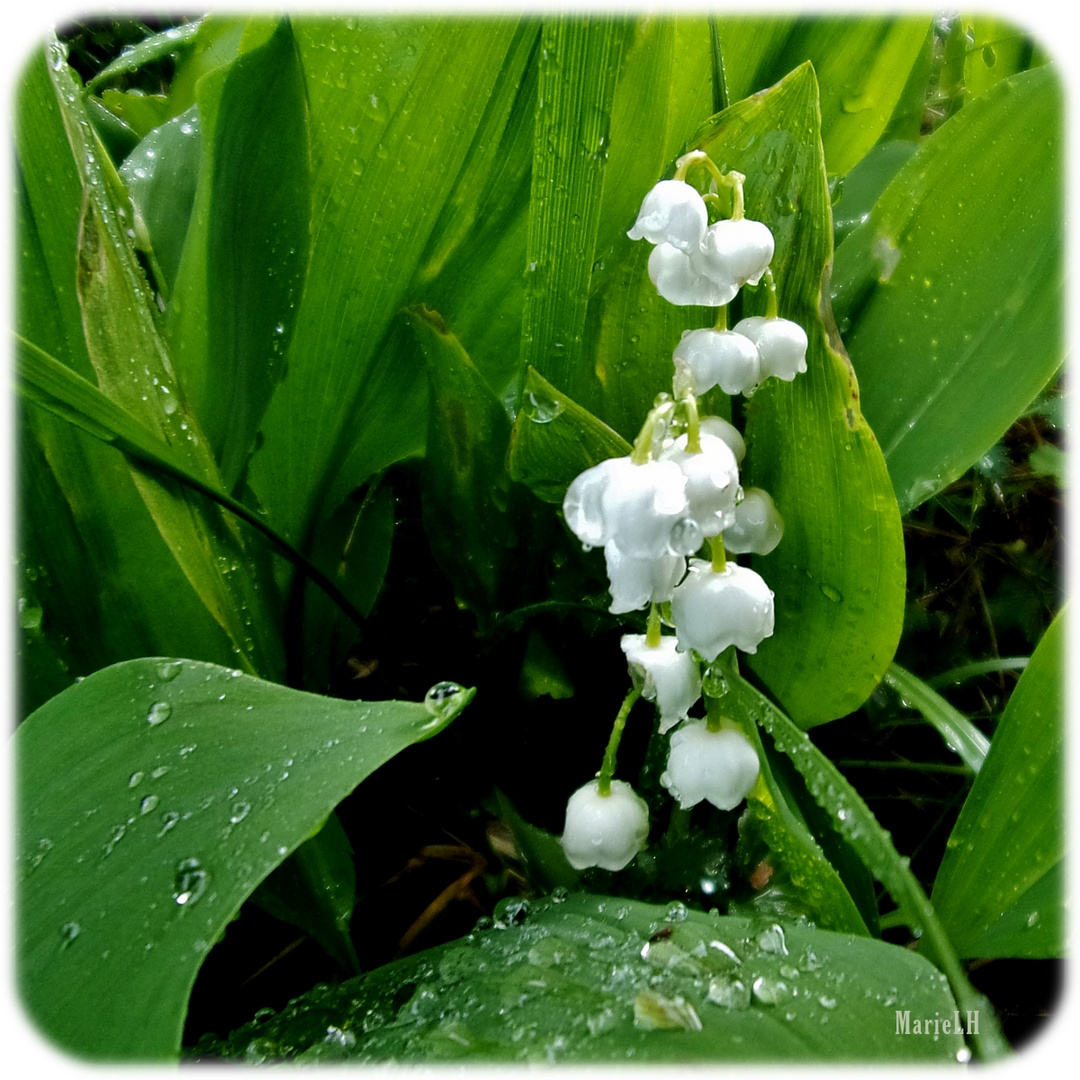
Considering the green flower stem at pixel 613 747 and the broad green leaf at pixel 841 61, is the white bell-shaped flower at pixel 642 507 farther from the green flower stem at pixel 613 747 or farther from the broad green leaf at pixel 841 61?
the broad green leaf at pixel 841 61

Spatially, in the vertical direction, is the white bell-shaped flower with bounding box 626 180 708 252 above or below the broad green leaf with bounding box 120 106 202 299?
below

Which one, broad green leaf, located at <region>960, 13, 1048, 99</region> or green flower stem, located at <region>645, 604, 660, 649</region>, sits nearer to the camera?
green flower stem, located at <region>645, 604, 660, 649</region>

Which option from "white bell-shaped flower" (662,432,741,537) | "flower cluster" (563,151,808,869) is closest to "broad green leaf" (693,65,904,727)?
"flower cluster" (563,151,808,869)

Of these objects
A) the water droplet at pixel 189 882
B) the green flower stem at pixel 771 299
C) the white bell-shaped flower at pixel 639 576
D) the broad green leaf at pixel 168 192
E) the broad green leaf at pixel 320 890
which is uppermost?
the broad green leaf at pixel 168 192

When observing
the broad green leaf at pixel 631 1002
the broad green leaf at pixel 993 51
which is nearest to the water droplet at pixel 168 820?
the broad green leaf at pixel 631 1002

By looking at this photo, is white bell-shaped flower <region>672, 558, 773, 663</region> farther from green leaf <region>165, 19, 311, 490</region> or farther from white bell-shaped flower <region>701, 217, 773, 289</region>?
green leaf <region>165, 19, 311, 490</region>
